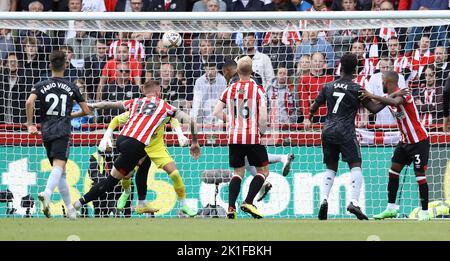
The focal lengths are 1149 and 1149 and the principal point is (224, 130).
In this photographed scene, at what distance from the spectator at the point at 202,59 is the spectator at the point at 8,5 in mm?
4526

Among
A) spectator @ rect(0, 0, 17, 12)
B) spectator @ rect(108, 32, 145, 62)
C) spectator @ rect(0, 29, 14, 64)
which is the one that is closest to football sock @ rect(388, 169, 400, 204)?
spectator @ rect(108, 32, 145, 62)

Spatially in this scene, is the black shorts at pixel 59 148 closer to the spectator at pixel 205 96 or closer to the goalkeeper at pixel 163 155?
the goalkeeper at pixel 163 155

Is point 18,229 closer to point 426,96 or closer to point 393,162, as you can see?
point 393,162

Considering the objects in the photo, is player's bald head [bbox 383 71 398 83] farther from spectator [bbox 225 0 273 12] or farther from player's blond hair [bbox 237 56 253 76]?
spectator [bbox 225 0 273 12]

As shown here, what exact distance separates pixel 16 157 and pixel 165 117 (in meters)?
2.95

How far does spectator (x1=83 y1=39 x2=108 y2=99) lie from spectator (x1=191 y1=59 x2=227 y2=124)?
149cm

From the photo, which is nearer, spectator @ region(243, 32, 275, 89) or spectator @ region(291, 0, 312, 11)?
spectator @ region(243, 32, 275, 89)

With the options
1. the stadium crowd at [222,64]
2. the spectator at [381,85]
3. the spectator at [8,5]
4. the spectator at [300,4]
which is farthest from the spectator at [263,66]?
the spectator at [8,5]

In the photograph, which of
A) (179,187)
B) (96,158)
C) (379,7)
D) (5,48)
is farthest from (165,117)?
(379,7)

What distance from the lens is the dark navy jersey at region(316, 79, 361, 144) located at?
47.6 feet

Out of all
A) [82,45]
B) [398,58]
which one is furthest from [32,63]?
[398,58]

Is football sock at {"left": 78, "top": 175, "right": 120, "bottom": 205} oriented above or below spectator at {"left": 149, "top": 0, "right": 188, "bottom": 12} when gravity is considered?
below

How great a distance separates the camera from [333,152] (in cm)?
1473

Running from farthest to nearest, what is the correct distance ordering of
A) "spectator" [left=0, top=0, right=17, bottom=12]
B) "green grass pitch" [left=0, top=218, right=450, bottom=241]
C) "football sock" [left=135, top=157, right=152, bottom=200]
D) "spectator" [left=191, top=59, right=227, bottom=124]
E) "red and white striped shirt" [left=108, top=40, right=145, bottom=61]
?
"spectator" [left=0, top=0, right=17, bottom=12] < "red and white striped shirt" [left=108, top=40, right=145, bottom=61] < "spectator" [left=191, top=59, right=227, bottom=124] < "football sock" [left=135, top=157, right=152, bottom=200] < "green grass pitch" [left=0, top=218, right=450, bottom=241]
